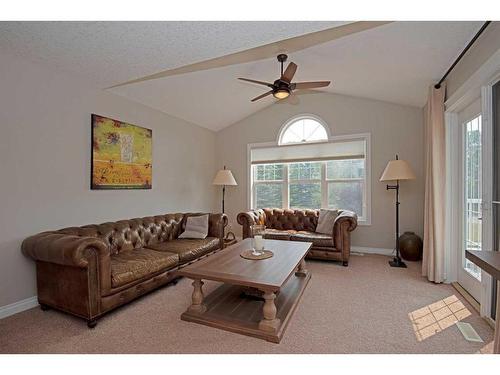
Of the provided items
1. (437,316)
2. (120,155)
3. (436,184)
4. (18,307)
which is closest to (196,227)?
(120,155)

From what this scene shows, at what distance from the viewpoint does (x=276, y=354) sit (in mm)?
1750

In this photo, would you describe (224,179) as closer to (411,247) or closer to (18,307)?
(18,307)

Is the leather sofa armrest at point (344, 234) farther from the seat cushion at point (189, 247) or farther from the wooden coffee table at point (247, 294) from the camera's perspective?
the seat cushion at point (189, 247)

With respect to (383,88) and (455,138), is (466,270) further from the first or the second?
(383,88)

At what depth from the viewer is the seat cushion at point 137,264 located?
234 centimetres

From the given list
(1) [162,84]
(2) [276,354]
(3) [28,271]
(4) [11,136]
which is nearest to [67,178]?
(4) [11,136]

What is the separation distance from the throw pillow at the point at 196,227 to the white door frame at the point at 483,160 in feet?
11.0

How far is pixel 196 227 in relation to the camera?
395 centimetres

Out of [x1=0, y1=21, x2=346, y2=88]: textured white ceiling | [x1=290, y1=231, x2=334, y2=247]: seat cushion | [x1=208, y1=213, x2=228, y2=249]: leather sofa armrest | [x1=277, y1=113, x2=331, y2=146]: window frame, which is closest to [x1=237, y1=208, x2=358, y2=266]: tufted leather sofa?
[x1=290, y1=231, x2=334, y2=247]: seat cushion

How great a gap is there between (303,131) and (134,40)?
3632mm

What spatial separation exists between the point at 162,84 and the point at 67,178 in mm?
1796

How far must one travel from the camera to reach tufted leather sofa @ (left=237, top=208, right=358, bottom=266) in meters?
3.77

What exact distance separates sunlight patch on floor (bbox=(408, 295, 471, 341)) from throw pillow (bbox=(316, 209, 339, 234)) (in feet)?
5.85
